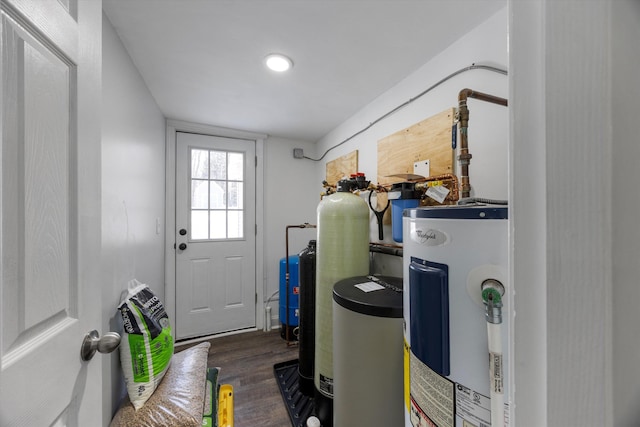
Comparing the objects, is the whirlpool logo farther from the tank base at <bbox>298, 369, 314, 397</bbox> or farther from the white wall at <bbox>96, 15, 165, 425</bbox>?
the tank base at <bbox>298, 369, 314, 397</bbox>

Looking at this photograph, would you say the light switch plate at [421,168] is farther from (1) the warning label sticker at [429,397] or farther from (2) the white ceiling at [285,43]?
(1) the warning label sticker at [429,397]

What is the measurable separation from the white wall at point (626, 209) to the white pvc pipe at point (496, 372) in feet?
0.77

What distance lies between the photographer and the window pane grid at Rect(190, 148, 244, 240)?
8.38 feet

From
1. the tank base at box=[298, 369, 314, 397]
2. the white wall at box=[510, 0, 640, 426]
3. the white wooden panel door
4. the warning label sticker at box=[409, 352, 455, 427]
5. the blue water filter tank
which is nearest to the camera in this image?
the white wall at box=[510, 0, 640, 426]

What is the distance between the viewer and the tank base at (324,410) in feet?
4.69

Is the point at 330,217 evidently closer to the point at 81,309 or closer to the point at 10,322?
the point at 81,309

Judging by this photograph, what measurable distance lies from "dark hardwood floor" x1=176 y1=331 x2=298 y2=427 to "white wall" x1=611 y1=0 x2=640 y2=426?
1775 mm

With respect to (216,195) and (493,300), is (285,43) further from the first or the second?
(216,195)

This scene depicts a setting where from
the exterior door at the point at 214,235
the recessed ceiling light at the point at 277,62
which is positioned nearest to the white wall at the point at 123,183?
the exterior door at the point at 214,235

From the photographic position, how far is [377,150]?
6.31 ft

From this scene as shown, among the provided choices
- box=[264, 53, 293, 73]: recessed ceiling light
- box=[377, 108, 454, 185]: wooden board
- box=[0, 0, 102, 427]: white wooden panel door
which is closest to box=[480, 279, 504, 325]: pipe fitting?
box=[0, 0, 102, 427]: white wooden panel door

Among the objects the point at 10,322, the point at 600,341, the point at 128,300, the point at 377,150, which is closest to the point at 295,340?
the point at 128,300

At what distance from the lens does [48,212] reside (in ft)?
1.55

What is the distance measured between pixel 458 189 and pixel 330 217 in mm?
734
